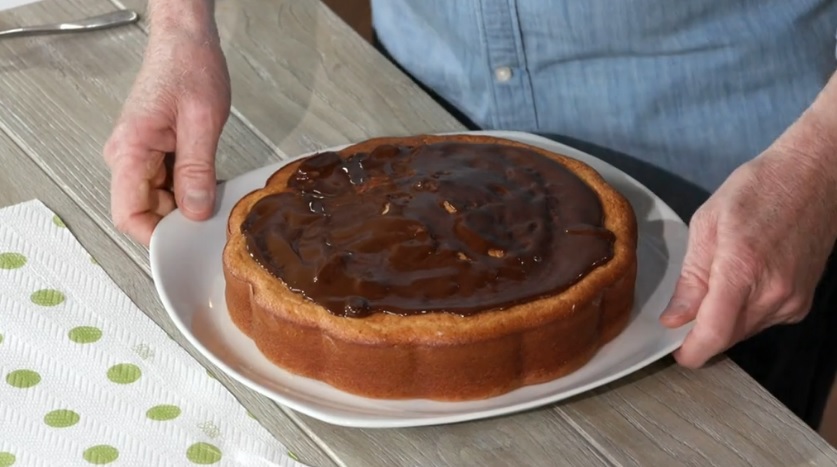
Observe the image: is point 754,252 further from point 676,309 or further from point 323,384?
point 323,384

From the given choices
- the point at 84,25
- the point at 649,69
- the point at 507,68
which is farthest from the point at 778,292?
the point at 84,25

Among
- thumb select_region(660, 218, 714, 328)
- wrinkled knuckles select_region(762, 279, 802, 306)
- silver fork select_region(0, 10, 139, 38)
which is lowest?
wrinkled knuckles select_region(762, 279, 802, 306)

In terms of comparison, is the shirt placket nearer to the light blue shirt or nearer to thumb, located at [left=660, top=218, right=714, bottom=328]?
the light blue shirt

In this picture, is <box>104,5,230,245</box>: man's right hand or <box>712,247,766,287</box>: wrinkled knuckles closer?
<box>712,247,766,287</box>: wrinkled knuckles

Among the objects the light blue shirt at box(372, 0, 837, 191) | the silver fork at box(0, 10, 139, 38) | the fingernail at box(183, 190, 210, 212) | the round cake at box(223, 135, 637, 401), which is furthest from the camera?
the silver fork at box(0, 10, 139, 38)

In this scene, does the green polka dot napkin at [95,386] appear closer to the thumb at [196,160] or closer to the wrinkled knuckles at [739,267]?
the thumb at [196,160]

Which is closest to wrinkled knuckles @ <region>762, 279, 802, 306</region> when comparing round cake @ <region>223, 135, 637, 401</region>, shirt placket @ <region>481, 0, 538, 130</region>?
round cake @ <region>223, 135, 637, 401</region>

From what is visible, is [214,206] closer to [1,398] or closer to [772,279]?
[1,398]
